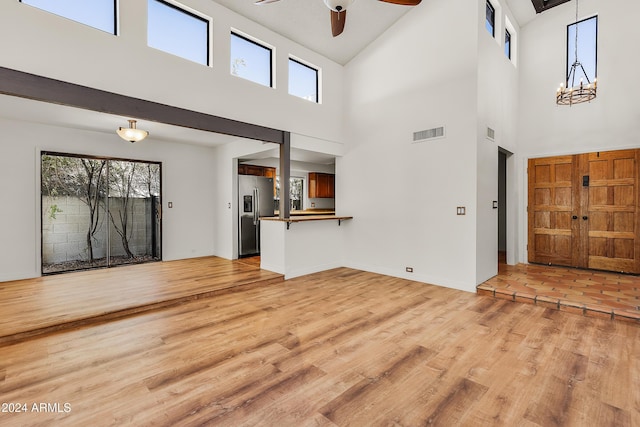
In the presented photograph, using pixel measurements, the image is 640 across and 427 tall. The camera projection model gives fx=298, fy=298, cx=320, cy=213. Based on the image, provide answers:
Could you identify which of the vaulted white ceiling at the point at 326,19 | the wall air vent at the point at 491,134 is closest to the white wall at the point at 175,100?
the vaulted white ceiling at the point at 326,19

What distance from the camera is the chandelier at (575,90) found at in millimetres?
4152

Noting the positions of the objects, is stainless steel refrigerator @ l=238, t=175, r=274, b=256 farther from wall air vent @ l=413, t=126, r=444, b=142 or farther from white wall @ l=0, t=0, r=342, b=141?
wall air vent @ l=413, t=126, r=444, b=142

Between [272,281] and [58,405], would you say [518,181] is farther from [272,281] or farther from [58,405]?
[58,405]

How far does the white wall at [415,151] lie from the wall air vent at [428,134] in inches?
3.1

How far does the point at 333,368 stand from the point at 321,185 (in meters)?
6.58

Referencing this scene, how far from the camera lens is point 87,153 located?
5.39 m

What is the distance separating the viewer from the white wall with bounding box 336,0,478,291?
4363 mm

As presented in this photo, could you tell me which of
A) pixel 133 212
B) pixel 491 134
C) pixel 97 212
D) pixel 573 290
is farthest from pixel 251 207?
pixel 573 290

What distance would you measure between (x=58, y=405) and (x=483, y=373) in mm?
2913

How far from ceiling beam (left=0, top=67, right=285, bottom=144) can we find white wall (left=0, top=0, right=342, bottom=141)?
0.24 ft

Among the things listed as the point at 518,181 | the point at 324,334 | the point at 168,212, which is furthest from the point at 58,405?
the point at 518,181

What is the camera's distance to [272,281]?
4832mm

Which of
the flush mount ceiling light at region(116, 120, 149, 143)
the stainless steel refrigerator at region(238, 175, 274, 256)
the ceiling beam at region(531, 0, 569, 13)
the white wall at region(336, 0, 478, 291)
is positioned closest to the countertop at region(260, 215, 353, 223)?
the white wall at region(336, 0, 478, 291)

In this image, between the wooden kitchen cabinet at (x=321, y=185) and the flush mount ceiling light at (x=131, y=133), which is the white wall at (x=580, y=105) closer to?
the wooden kitchen cabinet at (x=321, y=185)
